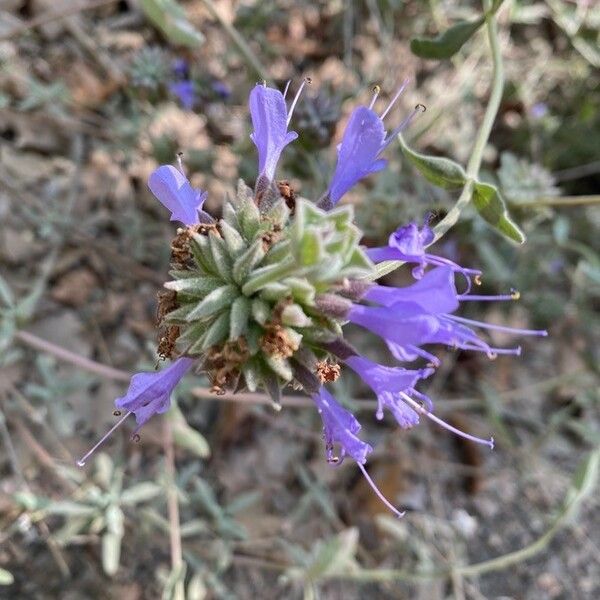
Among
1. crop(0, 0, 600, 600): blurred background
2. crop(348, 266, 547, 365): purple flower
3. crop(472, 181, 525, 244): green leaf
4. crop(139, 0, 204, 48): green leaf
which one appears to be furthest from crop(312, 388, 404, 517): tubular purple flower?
crop(139, 0, 204, 48): green leaf

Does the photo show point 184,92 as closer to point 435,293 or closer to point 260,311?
point 260,311

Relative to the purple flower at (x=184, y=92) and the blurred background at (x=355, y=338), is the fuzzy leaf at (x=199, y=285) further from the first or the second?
the purple flower at (x=184, y=92)

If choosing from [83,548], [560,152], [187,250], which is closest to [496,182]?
[560,152]

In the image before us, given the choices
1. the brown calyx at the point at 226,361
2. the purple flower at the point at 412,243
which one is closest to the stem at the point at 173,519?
the brown calyx at the point at 226,361

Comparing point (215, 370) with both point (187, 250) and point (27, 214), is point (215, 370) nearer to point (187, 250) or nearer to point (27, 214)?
point (187, 250)

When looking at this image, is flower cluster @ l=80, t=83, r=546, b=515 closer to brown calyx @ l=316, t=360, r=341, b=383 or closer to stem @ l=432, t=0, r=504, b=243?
brown calyx @ l=316, t=360, r=341, b=383
